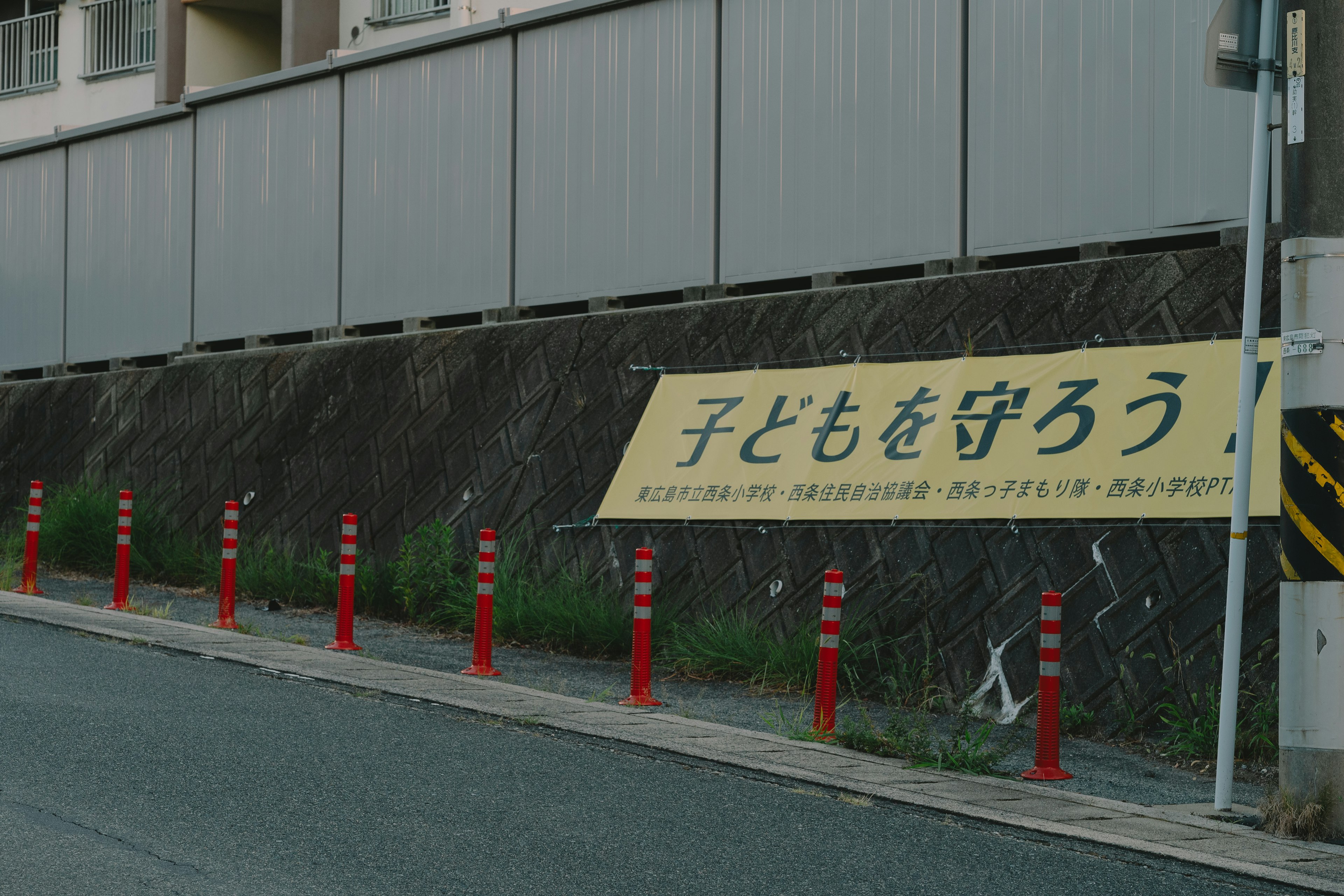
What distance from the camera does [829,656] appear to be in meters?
8.40

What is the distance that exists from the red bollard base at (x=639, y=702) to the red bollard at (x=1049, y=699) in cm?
263

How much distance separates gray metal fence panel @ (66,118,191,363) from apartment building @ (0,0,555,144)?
10.1 ft

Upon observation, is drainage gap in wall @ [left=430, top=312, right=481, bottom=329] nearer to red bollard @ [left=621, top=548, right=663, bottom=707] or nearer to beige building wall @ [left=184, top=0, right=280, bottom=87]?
red bollard @ [left=621, top=548, right=663, bottom=707]

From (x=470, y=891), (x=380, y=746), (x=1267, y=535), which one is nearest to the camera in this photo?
(x=470, y=891)

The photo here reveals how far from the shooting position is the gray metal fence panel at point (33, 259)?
21.2 m

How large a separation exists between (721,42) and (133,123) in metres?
9.70

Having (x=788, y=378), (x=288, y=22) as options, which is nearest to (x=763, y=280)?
(x=788, y=378)

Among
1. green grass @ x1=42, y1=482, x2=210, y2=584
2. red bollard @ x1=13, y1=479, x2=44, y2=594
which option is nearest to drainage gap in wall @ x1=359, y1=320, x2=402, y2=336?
green grass @ x1=42, y1=482, x2=210, y2=584

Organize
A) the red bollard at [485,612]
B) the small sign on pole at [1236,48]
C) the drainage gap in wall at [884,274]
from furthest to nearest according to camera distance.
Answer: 1. the drainage gap in wall at [884,274]
2. the red bollard at [485,612]
3. the small sign on pole at [1236,48]

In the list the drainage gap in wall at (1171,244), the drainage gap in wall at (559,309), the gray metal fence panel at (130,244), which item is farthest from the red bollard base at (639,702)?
the gray metal fence panel at (130,244)

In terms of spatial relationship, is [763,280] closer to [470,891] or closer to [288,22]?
[470,891]

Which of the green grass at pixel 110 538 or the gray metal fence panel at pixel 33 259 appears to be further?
the gray metal fence panel at pixel 33 259

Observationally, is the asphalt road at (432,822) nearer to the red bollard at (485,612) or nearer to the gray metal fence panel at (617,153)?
the red bollard at (485,612)

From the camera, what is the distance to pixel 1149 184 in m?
10.8
